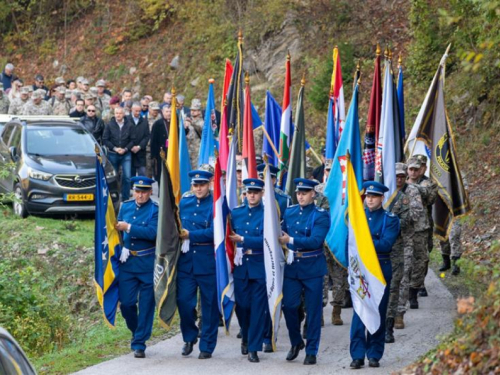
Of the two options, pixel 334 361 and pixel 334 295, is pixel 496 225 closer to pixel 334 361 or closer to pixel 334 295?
pixel 334 295

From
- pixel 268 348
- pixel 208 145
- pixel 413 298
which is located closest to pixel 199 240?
pixel 268 348

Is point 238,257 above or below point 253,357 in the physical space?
above

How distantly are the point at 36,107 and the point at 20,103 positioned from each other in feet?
3.53

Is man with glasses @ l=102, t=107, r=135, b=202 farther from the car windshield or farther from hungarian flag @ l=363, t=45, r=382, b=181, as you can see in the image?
hungarian flag @ l=363, t=45, r=382, b=181

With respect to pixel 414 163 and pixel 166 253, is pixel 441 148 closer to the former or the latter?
pixel 414 163

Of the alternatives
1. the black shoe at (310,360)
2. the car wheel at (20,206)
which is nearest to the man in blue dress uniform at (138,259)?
the black shoe at (310,360)

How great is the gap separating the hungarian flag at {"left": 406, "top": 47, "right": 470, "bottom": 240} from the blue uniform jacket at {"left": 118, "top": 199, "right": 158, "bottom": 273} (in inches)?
161

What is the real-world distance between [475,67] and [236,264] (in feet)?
15.1

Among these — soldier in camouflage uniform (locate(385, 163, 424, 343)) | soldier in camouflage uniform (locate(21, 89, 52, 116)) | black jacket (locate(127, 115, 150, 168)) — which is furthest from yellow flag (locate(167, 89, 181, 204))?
soldier in camouflage uniform (locate(21, 89, 52, 116))

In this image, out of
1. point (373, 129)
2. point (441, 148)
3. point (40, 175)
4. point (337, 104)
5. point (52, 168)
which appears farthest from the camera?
point (52, 168)

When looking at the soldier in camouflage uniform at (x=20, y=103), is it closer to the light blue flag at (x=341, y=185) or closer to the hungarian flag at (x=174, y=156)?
the hungarian flag at (x=174, y=156)

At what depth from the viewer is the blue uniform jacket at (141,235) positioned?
1213 centimetres

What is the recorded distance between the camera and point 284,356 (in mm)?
11922

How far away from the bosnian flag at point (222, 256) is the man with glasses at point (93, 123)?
1123 cm
